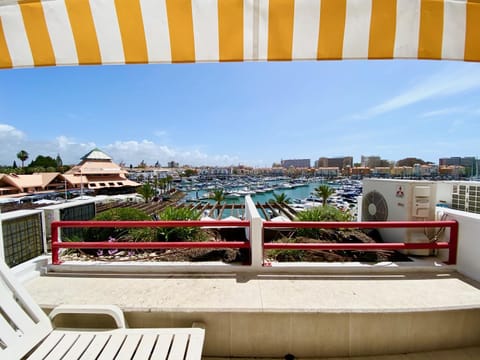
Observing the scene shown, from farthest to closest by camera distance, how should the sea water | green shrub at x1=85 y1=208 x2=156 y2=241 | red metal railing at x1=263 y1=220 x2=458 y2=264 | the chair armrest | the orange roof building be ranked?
the sea water → the orange roof building → green shrub at x1=85 y1=208 x2=156 y2=241 → red metal railing at x1=263 y1=220 x2=458 y2=264 → the chair armrest

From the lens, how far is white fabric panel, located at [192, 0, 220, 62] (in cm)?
158

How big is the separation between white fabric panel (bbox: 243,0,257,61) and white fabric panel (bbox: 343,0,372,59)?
734 mm

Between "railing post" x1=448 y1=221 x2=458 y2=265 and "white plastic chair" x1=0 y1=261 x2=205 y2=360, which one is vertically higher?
"railing post" x1=448 y1=221 x2=458 y2=265

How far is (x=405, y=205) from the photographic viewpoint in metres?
3.29

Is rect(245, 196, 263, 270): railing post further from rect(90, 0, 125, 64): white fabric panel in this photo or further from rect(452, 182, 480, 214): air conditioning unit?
rect(452, 182, 480, 214): air conditioning unit

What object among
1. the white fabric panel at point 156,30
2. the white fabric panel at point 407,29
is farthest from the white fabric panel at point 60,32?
the white fabric panel at point 407,29

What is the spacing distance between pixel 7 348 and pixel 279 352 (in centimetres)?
216

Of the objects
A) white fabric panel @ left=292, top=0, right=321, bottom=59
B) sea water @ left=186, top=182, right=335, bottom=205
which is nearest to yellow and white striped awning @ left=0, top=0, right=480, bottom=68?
white fabric panel @ left=292, top=0, right=321, bottom=59

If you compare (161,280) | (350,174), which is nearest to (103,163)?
(161,280)

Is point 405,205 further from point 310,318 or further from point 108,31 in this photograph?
point 108,31

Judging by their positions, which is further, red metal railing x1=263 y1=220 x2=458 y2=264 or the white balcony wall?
red metal railing x1=263 y1=220 x2=458 y2=264

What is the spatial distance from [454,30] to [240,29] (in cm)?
168

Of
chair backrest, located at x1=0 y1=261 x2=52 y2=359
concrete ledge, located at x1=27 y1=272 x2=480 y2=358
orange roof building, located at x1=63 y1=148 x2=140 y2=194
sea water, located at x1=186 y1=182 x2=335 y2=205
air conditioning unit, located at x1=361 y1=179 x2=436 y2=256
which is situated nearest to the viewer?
chair backrest, located at x1=0 y1=261 x2=52 y2=359

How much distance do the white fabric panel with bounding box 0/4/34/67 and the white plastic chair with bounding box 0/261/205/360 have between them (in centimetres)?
186
